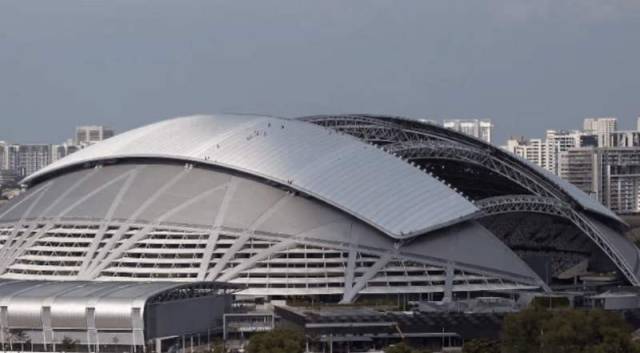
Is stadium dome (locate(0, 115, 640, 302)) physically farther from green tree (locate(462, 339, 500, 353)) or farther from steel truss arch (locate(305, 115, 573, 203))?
green tree (locate(462, 339, 500, 353))

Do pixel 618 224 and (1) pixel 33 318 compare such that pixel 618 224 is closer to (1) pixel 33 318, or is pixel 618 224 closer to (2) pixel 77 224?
(2) pixel 77 224

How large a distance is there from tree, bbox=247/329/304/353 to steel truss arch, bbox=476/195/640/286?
23846mm

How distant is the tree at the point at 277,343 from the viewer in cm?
5758

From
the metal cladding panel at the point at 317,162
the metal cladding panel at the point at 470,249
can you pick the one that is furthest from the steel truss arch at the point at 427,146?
the metal cladding panel at the point at 470,249

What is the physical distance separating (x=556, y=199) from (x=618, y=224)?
24.9 feet

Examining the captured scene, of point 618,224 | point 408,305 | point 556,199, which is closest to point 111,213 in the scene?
point 408,305

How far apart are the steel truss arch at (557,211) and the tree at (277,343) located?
78.2 feet

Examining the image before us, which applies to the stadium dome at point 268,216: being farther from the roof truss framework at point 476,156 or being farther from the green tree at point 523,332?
the green tree at point 523,332

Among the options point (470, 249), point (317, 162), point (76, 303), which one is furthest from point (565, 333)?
point (317, 162)

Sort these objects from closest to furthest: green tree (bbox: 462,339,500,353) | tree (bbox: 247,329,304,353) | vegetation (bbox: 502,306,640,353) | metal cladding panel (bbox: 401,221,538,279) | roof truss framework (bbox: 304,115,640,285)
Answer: vegetation (bbox: 502,306,640,353) → tree (bbox: 247,329,304,353) → green tree (bbox: 462,339,500,353) → metal cladding panel (bbox: 401,221,538,279) → roof truss framework (bbox: 304,115,640,285)

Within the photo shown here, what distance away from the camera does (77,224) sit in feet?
254

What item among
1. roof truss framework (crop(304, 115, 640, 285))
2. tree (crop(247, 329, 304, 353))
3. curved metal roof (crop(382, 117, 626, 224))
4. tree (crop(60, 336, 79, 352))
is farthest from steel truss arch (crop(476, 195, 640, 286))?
tree (crop(60, 336, 79, 352))

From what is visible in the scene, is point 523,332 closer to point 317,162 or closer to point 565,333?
point 565,333

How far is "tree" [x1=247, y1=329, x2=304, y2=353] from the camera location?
57.6 m
